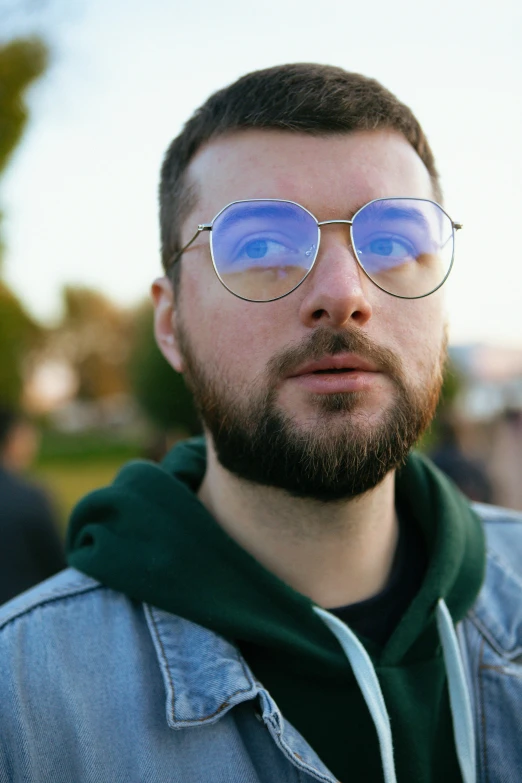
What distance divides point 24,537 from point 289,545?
Result: 268cm

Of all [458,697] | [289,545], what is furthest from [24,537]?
[458,697]

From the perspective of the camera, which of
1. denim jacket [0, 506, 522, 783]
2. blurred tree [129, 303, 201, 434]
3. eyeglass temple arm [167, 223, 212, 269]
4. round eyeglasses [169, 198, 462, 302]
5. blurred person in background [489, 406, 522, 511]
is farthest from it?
blurred tree [129, 303, 201, 434]

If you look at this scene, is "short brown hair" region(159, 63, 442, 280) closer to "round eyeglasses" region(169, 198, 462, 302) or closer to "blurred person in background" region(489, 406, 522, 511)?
"round eyeglasses" region(169, 198, 462, 302)

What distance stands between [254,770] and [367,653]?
0.40m

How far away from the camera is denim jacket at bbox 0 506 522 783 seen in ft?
4.82

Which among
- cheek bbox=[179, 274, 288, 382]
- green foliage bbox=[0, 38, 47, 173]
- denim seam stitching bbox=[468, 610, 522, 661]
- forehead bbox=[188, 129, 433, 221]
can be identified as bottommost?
denim seam stitching bbox=[468, 610, 522, 661]

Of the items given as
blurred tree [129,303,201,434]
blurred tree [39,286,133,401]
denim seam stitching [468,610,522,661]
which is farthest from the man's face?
blurred tree [39,286,133,401]

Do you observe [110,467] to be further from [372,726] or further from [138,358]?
[372,726]

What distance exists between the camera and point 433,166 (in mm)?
2168

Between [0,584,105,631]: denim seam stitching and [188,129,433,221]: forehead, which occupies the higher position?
[188,129,433,221]: forehead

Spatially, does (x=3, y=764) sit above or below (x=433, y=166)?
below

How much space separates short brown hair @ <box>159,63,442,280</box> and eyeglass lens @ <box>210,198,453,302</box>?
0.84 feet

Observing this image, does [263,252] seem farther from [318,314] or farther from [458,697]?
[458,697]

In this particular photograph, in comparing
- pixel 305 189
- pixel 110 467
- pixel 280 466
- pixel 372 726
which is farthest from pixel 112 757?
pixel 110 467
